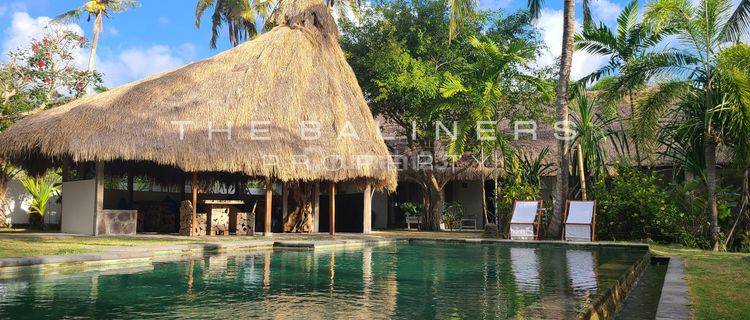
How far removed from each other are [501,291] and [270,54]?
413 inches

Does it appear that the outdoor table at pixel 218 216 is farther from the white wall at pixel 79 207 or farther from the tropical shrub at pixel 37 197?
the tropical shrub at pixel 37 197

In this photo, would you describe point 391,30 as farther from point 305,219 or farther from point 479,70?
point 305,219

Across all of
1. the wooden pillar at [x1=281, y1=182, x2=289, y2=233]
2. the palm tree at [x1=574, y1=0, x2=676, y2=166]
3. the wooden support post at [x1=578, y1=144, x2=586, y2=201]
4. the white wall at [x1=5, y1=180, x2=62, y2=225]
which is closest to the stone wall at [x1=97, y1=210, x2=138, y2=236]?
the wooden pillar at [x1=281, y1=182, x2=289, y2=233]

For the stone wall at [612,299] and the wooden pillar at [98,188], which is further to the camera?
the wooden pillar at [98,188]

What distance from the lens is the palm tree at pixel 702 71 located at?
10.2m

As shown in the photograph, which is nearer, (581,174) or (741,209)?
(741,209)

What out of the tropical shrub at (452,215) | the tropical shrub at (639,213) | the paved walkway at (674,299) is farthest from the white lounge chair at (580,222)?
the tropical shrub at (452,215)

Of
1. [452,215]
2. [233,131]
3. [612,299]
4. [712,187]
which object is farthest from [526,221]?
[612,299]

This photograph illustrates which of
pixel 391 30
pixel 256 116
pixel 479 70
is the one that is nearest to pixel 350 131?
pixel 256 116

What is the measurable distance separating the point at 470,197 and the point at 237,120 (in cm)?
906

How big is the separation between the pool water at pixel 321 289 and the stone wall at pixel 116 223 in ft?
15.5

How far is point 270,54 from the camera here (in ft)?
47.8

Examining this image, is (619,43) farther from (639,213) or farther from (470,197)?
(470,197)

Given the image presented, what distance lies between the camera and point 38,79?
16.0m
